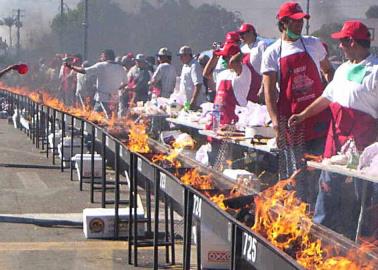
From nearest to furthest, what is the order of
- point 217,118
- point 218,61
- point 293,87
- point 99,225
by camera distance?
1. point 293,87
2. point 99,225
3. point 217,118
4. point 218,61

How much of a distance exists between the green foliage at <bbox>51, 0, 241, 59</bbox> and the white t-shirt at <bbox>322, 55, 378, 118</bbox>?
4241cm

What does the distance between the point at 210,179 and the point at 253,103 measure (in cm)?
396

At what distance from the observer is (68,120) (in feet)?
46.6

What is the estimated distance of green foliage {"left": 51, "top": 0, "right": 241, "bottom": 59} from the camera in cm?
5350

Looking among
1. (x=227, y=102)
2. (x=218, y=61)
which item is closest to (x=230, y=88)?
(x=227, y=102)

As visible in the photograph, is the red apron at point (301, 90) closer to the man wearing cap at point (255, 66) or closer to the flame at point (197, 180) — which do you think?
the flame at point (197, 180)

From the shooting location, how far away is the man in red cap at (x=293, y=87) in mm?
7590

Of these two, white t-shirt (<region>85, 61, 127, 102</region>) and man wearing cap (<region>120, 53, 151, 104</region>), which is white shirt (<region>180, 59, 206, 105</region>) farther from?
white t-shirt (<region>85, 61, 127, 102</region>)

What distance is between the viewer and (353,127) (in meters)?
6.95

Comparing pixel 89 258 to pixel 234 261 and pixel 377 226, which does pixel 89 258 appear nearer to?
pixel 377 226

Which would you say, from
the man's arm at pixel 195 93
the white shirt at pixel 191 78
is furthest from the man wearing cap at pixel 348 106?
the white shirt at pixel 191 78

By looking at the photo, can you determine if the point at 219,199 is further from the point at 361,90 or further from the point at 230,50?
the point at 230,50

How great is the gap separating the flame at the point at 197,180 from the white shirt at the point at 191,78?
733cm

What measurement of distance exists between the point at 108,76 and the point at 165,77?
52.4 inches
